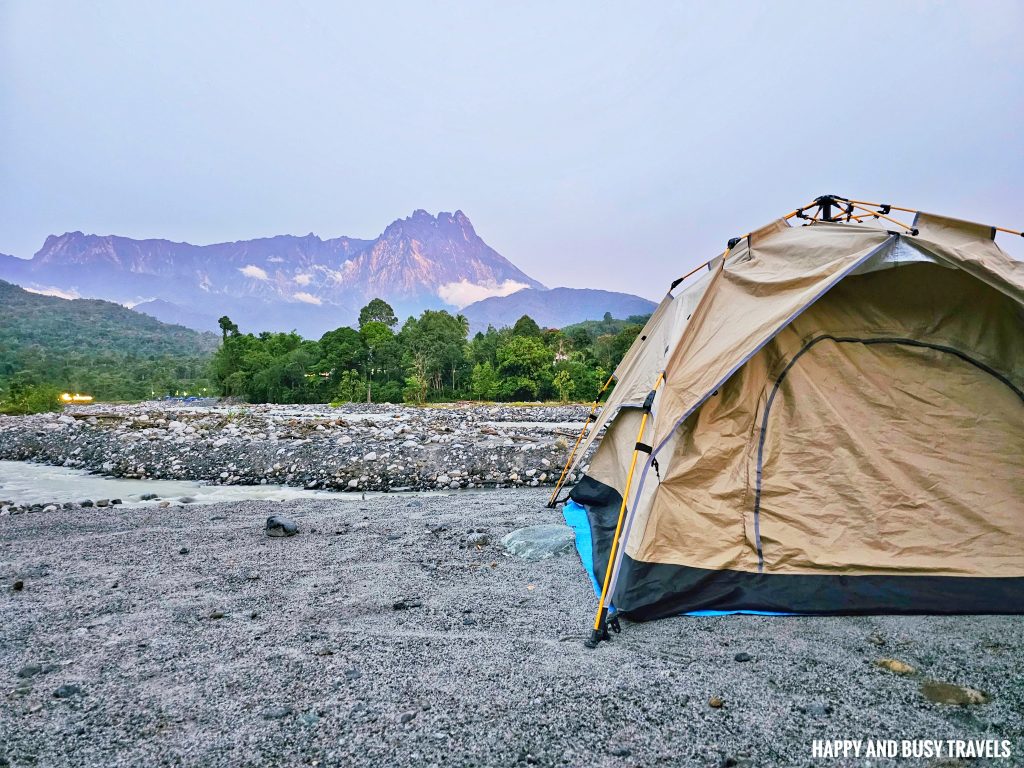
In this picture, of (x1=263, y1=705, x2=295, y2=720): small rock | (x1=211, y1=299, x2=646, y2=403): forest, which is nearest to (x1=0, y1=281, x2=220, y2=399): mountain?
(x1=211, y1=299, x2=646, y2=403): forest

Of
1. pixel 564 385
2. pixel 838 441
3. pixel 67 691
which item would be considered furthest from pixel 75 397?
pixel 838 441

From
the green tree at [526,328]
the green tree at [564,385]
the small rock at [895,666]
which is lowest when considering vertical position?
the small rock at [895,666]

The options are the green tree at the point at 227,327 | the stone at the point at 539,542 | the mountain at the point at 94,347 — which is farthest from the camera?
the green tree at the point at 227,327

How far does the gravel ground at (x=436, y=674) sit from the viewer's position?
8.00ft

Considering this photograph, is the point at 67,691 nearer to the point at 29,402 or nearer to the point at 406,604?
the point at 406,604

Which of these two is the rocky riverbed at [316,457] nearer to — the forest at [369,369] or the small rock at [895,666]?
the small rock at [895,666]

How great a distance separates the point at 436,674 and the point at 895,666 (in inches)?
112

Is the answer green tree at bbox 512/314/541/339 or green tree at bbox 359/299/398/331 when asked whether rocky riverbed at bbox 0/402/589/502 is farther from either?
green tree at bbox 359/299/398/331

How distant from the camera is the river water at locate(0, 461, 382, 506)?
9531 mm

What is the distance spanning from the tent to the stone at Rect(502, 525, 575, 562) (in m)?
1.59

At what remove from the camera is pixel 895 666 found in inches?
118

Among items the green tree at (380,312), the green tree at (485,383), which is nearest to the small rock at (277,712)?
the green tree at (485,383)

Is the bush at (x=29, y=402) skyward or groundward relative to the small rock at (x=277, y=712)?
groundward

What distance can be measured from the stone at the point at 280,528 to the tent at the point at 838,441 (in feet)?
14.6
